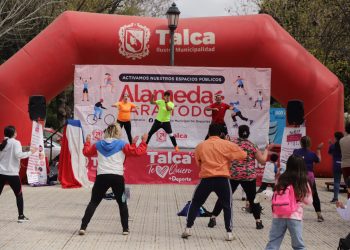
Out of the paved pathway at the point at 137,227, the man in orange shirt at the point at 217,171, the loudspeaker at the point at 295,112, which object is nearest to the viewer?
the paved pathway at the point at 137,227

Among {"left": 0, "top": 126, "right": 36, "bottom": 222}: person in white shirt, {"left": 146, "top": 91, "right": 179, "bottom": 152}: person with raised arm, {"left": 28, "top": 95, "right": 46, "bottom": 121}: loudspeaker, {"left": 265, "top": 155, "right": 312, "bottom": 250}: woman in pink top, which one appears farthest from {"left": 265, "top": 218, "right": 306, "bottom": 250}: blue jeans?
{"left": 28, "top": 95, "right": 46, "bottom": 121}: loudspeaker

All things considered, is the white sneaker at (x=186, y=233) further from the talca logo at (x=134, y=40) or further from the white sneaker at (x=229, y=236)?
the talca logo at (x=134, y=40)

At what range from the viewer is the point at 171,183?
16.5 metres

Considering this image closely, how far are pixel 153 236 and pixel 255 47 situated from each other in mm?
8565

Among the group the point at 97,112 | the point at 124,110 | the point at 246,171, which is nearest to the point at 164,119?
the point at 124,110

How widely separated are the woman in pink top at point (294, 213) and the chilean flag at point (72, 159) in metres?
9.18

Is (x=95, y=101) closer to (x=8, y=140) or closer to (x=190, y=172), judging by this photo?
(x=190, y=172)

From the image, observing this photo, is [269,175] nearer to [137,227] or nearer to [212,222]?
[212,222]

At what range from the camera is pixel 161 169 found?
16516 mm

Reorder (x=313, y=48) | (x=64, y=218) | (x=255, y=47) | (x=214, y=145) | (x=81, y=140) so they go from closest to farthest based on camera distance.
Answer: (x=214, y=145) < (x=64, y=218) < (x=81, y=140) < (x=255, y=47) < (x=313, y=48)

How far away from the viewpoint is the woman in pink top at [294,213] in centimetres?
692

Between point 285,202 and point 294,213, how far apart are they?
15 cm

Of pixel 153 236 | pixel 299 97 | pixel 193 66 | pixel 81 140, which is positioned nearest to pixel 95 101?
pixel 81 140

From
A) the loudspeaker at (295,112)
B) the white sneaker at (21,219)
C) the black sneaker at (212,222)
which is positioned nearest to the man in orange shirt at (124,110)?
the loudspeaker at (295,112)
